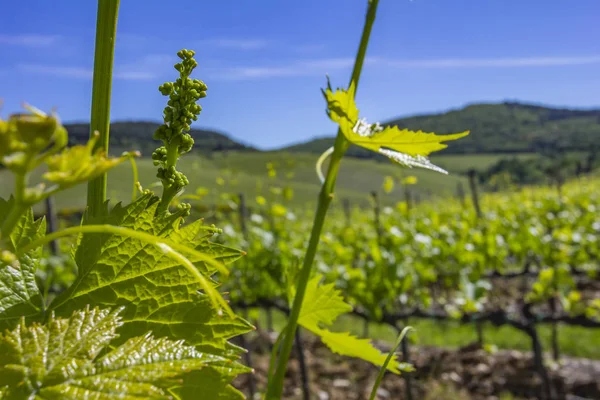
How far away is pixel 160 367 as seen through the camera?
30cm

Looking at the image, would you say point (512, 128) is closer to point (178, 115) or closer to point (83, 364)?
point (178, 115)

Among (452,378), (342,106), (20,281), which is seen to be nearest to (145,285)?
(20,281)

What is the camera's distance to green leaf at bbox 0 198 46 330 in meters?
0.40

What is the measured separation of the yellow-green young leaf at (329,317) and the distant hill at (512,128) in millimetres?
95755

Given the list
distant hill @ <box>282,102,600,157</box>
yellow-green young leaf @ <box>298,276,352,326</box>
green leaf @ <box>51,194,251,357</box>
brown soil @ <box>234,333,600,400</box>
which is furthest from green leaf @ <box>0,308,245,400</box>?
distant hill @ <box>282,102,600,157</box>

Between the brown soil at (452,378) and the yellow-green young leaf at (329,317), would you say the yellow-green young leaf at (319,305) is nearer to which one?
the yellow-green young leaf at (329,317)

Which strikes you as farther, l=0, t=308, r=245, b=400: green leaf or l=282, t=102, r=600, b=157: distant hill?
l=282, t=102, r=600, b=157: distant hill

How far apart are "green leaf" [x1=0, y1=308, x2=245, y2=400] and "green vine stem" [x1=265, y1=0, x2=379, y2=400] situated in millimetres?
201

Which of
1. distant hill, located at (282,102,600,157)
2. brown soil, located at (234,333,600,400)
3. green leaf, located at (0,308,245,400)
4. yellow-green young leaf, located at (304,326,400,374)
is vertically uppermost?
distant hill, located at (282,102,600,157)

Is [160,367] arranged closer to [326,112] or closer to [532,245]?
[326,112]

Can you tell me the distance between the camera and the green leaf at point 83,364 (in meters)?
0.29

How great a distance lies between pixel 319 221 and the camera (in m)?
0.53

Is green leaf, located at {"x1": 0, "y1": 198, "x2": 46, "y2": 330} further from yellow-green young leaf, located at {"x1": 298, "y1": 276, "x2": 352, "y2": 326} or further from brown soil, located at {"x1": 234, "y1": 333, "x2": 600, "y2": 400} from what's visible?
brown soil, located at {"x1": 234, "y1": 333, "x2": 600, "y2": 400}

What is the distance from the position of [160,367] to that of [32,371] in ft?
0.21
